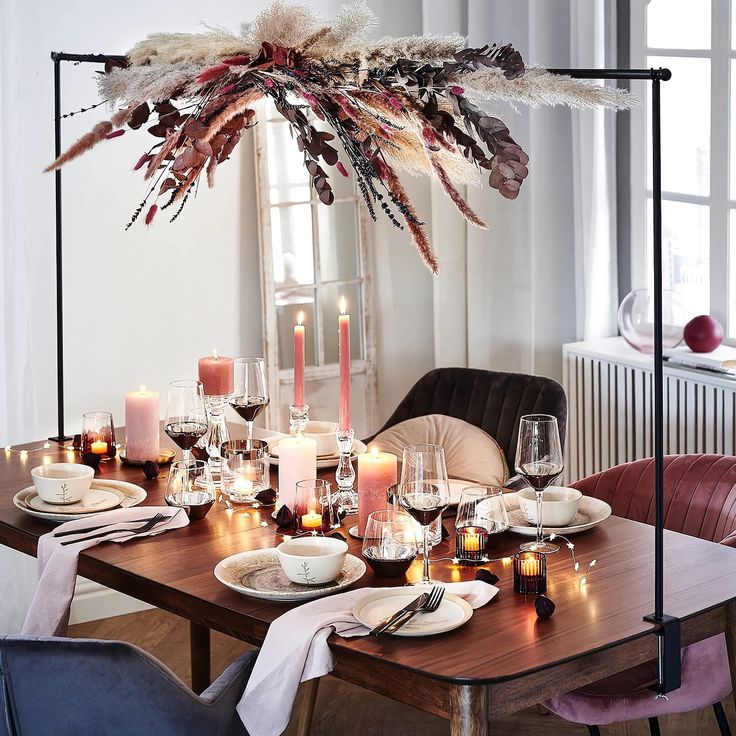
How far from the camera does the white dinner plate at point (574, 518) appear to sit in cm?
213

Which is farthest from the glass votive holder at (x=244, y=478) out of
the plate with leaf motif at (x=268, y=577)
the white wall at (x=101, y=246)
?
the white wall at (x=101, y=246)

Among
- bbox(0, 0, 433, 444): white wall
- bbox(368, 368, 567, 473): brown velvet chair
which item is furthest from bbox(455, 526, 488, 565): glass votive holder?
bbox(0, 0, 433, 444): white wall

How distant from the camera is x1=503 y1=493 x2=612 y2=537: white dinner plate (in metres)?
2.13

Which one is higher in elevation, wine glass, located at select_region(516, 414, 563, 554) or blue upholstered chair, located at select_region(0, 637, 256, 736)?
wine glass, located at select_region(516, 414, 563, 554)

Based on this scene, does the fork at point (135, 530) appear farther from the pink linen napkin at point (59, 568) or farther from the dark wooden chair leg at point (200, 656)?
the dark wooden chair leg at point (200, 656)

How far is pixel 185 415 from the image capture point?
2.53 meters

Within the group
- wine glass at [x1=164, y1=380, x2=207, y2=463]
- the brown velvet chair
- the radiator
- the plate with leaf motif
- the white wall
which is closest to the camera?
the plate with leaf motif

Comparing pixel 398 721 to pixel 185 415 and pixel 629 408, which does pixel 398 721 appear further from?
pixel 629 408

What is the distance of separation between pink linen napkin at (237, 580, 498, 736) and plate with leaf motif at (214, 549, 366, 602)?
7cm

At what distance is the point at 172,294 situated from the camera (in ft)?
12.6

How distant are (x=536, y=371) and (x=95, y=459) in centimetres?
181

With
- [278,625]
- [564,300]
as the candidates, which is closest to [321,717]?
[278,625]

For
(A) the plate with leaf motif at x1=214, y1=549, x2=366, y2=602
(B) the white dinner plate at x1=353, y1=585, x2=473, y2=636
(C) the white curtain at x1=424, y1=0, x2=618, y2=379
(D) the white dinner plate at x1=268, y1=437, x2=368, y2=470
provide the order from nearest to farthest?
(B) the white dinner plate at x1=353, y1=585, x2=473, y2=636, (A) the plate with leaf motif at x1=214, y1=549, x2=366, y2=602, (D) the white dinner plate at x1=268, y1=437, x2=368, y2=470, (C) the white curtain at x1=424, y1=0, x2=618, y2=379

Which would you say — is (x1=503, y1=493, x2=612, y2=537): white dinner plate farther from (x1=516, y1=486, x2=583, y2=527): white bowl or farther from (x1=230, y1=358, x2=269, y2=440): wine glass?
(x1=230, y1=358, x2=269, y2=440): wine glass
